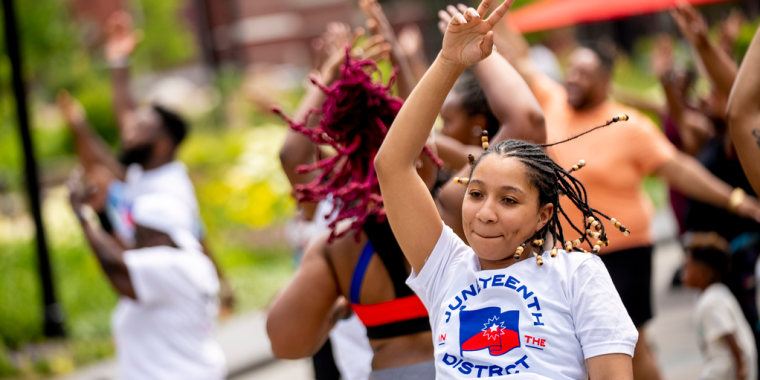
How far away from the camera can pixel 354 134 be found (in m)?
3.16

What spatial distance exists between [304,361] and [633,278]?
3.78m

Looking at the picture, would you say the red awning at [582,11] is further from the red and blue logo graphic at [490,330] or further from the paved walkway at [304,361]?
the red and blue logo graphic at [490,330]

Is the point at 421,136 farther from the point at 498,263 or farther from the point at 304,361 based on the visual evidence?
the point at 304,361

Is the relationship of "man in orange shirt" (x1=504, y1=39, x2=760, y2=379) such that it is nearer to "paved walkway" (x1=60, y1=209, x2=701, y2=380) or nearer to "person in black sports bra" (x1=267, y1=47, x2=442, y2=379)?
"paved walkway" (x1=60, y1=209, x2=701, y2=380)

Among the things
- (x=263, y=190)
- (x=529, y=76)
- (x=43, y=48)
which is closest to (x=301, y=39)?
(x=43, y=48)

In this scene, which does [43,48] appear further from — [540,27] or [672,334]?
[672,334]

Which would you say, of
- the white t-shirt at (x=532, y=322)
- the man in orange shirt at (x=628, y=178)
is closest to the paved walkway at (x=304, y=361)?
the man in orange shirt at (x=628, y=178)

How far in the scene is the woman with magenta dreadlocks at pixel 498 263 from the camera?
2441 mm

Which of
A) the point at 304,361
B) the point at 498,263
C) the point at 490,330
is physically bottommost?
the point at 304,361

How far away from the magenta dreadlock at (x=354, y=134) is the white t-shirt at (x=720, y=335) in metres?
2.62

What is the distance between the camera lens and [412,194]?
8.74 feet

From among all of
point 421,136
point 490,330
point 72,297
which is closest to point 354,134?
point 421,136

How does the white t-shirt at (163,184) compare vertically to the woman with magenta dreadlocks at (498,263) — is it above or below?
below

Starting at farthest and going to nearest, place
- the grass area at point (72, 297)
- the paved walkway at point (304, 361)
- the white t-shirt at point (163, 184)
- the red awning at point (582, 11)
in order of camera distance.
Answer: the red awning at point (582, 11)
the grass area at point (72, 297)
the paved walkway at point (304, 361)
the white t-shirt at point (163, 184)
